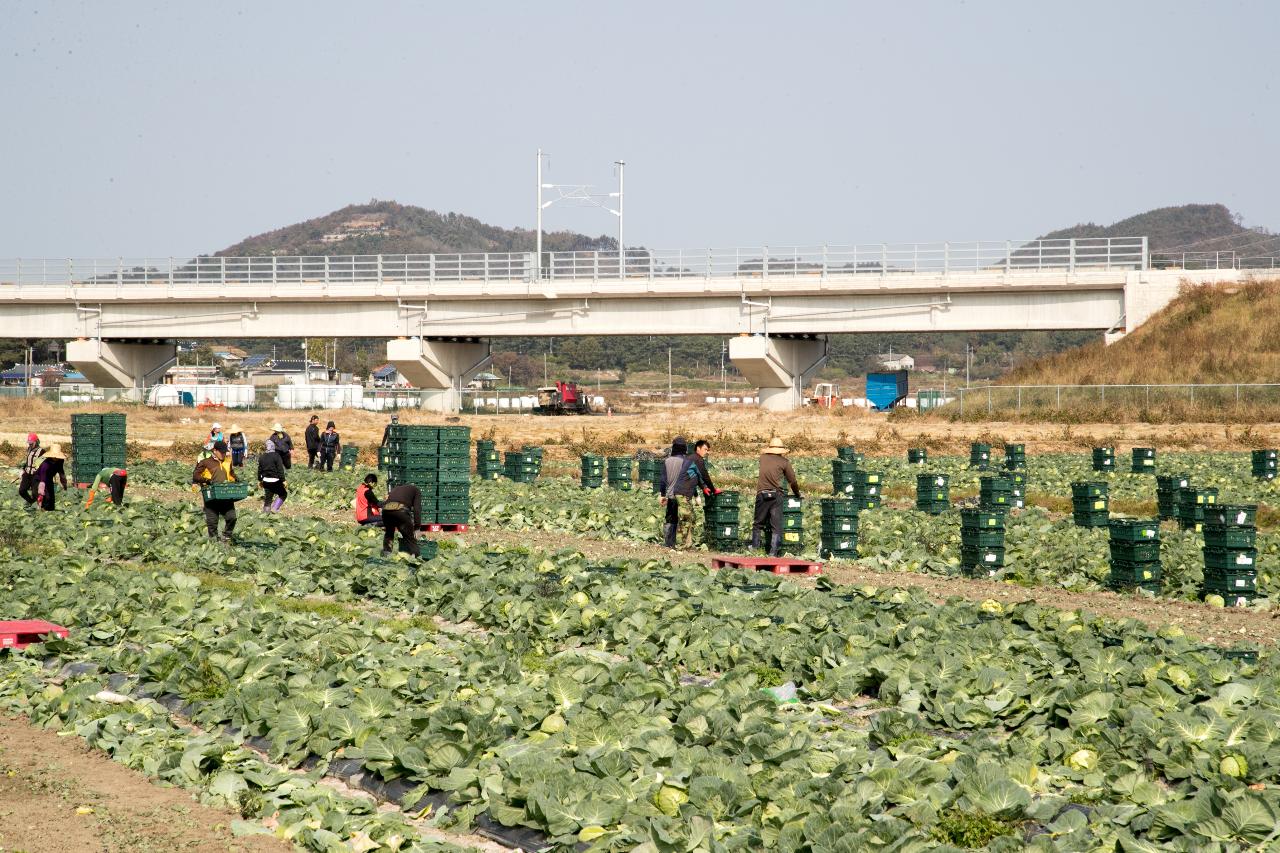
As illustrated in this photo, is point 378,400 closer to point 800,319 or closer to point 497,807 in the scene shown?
point 800,319

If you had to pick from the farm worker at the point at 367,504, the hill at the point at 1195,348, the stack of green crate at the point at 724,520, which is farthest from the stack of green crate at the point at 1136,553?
the hill at the point at 1195,348

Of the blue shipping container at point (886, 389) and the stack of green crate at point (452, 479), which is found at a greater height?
the blue shipping container at point (886, 389)

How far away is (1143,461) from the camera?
114ft

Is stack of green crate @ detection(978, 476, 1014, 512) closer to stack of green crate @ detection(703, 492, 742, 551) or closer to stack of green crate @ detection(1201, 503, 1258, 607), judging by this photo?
stack of green crate @ detection(703, 492, 742, 551)

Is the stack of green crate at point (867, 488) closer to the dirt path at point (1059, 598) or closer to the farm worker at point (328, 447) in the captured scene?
the dirt path at point (1059, 598)

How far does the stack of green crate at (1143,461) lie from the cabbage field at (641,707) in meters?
18.7

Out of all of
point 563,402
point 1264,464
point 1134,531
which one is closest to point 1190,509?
point 1134,531

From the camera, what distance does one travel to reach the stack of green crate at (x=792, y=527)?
65.7 ft

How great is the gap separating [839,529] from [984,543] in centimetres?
226

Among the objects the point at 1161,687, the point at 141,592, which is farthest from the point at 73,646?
the point at 1161,687

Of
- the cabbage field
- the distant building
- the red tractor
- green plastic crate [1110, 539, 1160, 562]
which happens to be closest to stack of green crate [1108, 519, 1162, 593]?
green plastic crate [1110, 539, 1160, 562]

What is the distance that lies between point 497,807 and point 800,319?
173ft

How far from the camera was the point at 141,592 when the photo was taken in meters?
14.2

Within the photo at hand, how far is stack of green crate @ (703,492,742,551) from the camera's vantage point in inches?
796
